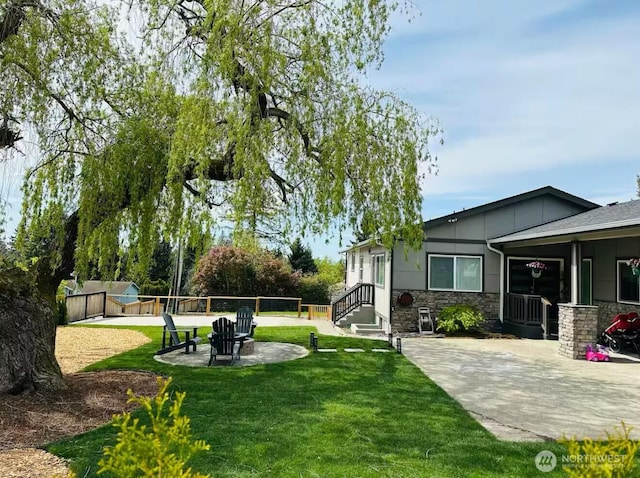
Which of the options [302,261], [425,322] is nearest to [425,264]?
[425,322]

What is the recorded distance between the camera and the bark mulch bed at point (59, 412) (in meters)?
4.13

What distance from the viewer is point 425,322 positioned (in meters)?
13.9

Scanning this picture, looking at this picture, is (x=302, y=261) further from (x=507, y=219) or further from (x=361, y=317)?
(x=507, y=219)

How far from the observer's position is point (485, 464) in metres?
4.23

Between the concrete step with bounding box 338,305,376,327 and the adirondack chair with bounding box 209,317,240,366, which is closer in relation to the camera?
the adirondack chair with bounding box 209,317,240,366

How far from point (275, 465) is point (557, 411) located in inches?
159

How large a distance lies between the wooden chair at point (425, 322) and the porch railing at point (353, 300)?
9.71 ft

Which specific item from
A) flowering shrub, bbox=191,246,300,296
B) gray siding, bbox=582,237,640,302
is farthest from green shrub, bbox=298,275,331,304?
gray siding, bbox=582,237,640,302

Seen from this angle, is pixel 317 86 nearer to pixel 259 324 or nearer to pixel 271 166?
pixel 271 166

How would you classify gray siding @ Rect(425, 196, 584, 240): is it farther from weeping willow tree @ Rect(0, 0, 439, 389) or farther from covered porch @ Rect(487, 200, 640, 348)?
weeping willow tree @ Rect(0, 0, 439, 389)

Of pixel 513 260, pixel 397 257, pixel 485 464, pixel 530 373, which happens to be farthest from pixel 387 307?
pixel 485 464

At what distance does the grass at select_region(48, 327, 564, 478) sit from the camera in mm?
4109

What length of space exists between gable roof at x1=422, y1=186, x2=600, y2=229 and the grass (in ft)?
22.6

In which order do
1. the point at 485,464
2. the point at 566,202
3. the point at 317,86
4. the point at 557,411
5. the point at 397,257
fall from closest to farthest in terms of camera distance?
the point at 485,464 → the point at 557,411 → the point at 317,86 → the point at 397,257 → the point at 566,202
